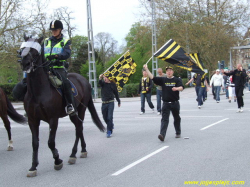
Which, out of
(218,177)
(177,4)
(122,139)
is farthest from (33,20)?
(218,177)

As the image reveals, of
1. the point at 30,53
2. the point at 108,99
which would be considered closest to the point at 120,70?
the point at 108,99

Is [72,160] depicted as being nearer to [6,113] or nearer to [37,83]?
[37,83]

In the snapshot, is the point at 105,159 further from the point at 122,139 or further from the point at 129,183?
the point at 122,139

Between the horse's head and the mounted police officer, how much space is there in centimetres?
54

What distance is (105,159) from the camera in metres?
7.05

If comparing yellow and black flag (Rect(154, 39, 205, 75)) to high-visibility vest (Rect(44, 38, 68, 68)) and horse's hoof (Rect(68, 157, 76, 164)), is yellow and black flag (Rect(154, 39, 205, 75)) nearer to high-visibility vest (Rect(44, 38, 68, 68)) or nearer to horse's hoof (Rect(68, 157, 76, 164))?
high-visibility vest (Rect(44, 38, 68, 68))

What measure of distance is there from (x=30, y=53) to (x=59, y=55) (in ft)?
2.61

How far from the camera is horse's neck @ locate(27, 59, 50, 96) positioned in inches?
240

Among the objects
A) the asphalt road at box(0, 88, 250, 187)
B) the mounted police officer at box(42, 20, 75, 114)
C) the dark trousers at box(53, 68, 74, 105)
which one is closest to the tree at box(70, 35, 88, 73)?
the asphalt road at box(0, 88, 250, 187)

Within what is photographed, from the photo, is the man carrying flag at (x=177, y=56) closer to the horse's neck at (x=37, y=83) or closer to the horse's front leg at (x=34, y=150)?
the horse's neck at (x=37, y=83)

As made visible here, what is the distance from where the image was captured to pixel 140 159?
6863mm

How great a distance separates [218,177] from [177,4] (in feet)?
130

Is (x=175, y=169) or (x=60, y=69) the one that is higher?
(x=60, y=69)

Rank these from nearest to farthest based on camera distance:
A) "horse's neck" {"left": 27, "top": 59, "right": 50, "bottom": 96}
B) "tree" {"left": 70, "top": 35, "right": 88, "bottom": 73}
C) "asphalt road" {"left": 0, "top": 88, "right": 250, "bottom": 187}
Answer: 1. "asphalt road" {"left": 0, "top": 88, "right": 250, "bottom": 187}
2. "horse's neck" {"left": 27, "top": 59, "right": 50, "bottom": 96}
3. "tree" {"left": 70, "top": 35, "right": 88, "bottom": 73}
